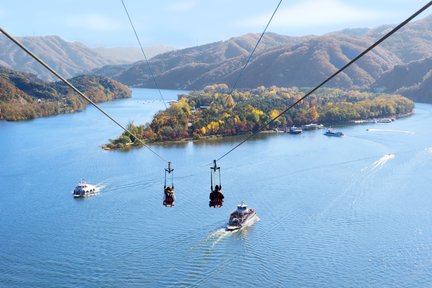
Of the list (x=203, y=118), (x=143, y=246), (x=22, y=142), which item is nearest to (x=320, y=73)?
(x=203, y=118)

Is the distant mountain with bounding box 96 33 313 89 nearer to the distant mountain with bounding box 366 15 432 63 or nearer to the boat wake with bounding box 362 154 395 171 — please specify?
the distant mountain with bounding box 366 15 432 63

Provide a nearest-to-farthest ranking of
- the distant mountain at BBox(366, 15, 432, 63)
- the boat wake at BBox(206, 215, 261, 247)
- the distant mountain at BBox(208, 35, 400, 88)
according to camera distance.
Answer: the boat wake at BBox(206, 215, 261, 247), the distant mountain at BBox(208, 35, 400, 88), the distant mountain at BBox(366, 15, 432, 63)

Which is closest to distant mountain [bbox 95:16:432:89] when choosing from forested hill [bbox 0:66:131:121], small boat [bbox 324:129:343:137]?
forested hill [bbox 0:66:131:121]

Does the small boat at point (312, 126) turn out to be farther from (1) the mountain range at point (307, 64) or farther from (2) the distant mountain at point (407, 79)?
(1) the mountain range at point (307, 64)

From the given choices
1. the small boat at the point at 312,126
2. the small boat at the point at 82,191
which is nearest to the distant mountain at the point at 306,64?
the small boat at the point at 312,126

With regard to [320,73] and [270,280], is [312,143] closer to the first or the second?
[270,280]

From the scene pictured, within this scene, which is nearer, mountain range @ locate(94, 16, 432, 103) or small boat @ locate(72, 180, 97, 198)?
small boat @ locate(72, 180, 97, 198)
